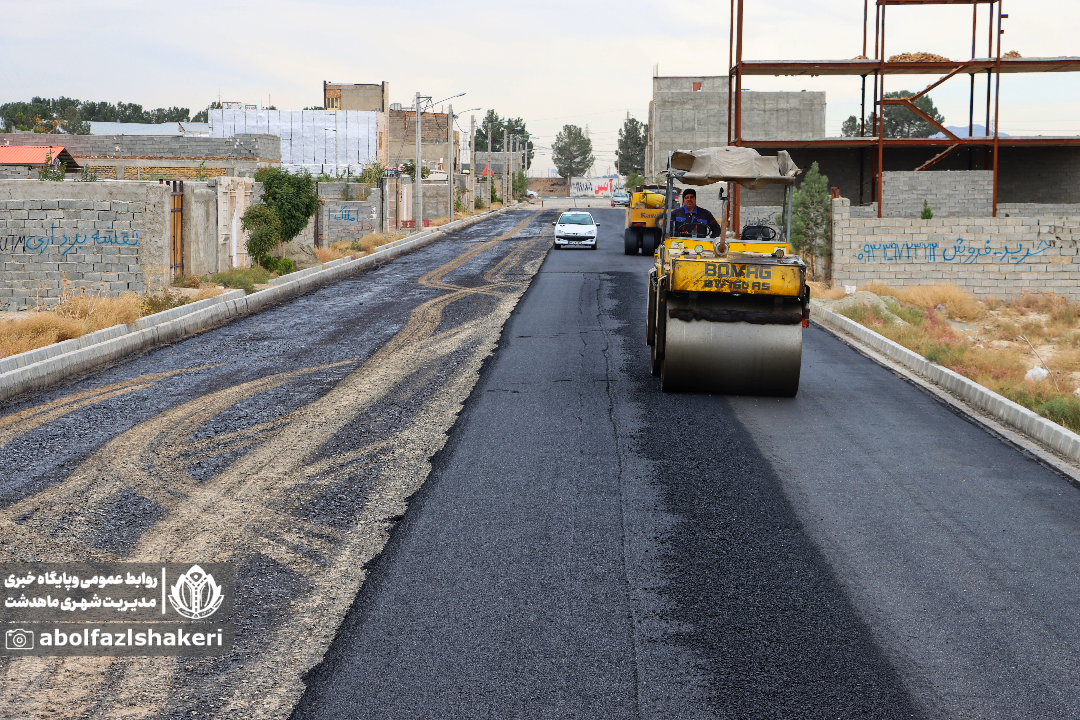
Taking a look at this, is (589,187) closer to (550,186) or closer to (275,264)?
(550,186)

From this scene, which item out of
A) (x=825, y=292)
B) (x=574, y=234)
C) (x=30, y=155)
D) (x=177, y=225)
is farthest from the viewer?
(x=30, y=155)

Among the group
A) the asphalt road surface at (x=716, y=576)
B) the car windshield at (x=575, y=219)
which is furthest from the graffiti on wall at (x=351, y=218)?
the asphalt road surface at (x=716, y=576)

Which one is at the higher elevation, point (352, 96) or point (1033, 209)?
point (352, 96)

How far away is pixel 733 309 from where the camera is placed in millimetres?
12094

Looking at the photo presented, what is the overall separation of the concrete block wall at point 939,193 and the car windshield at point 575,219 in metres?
11.5

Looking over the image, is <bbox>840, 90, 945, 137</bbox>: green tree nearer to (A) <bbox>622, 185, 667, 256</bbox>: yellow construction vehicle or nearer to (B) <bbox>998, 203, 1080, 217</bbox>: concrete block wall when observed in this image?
(B) <bbox>998, 203, 1080, 217</bbox>: concrete block wall

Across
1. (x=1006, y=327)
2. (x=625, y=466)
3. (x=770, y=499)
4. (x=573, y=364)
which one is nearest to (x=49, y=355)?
(x=573, y=364)

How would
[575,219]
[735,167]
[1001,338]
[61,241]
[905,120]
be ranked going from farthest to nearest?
[905,120]
[575,219]
[1001,338]
[61,241]
[735,167]

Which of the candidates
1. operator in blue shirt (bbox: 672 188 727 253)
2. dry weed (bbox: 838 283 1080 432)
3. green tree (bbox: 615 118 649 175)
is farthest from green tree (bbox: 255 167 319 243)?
green tree (bbox: 615 118 649 175)

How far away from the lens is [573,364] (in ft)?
48.5

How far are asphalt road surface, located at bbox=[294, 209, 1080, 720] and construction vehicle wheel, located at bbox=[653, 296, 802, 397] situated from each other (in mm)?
645

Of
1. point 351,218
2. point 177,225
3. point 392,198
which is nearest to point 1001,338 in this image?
point 177,225

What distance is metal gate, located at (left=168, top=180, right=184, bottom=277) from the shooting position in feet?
76.7

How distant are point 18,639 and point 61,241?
56.0 feet
